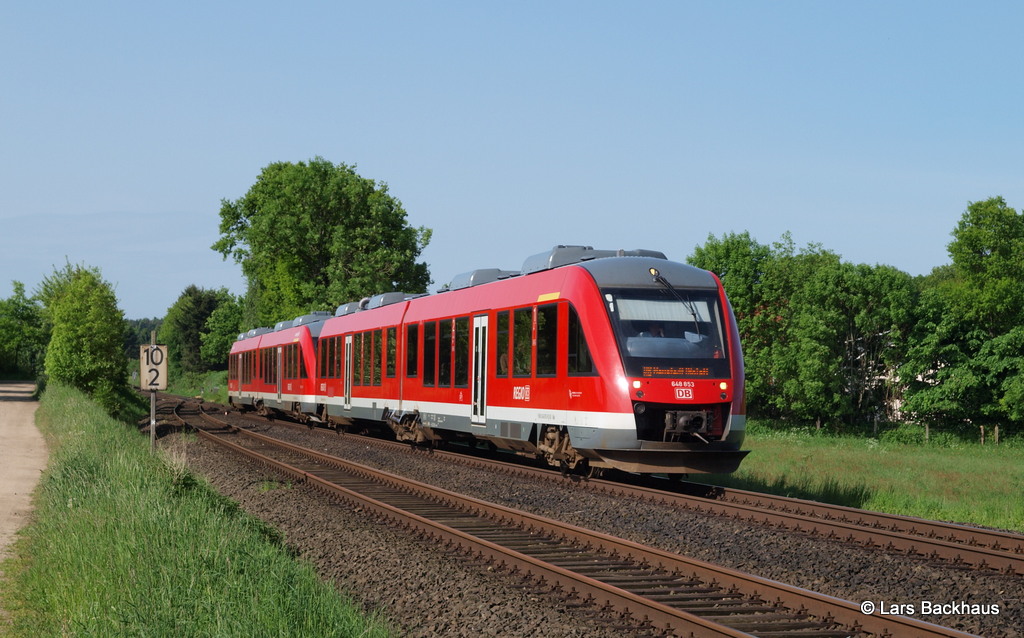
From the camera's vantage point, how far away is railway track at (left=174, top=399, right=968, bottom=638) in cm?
723

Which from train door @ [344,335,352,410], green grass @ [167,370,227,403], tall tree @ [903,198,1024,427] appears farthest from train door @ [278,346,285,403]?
green grass @ [167,370,227,403]

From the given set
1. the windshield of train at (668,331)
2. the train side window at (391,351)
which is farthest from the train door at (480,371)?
the train side window at (391,351)

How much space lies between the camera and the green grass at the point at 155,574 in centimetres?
650

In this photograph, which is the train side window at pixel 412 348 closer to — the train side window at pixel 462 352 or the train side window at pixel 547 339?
the train side window at pixel 462 352

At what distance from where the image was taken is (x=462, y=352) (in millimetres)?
19891

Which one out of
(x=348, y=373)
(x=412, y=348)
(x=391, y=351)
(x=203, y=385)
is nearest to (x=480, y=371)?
(x=412, y=348)

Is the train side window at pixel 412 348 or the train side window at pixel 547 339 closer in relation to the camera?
the train side window at pixel 547 339

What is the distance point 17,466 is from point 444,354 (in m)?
8.45

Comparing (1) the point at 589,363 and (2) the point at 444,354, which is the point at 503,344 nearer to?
(2) the point at 444,354

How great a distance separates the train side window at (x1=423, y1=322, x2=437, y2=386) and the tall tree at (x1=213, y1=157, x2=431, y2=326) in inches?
1390

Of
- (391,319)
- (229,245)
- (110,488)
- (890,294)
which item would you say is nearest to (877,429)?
(890,294)

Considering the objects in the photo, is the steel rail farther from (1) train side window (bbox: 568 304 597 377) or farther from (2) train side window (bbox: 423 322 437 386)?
(2) train side window (bbox: 423 322 437 386)

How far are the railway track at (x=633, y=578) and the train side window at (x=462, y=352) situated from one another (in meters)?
5.20

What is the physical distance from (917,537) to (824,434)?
33.3 meters
